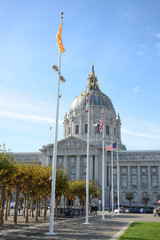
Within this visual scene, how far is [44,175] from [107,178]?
65.9 meters

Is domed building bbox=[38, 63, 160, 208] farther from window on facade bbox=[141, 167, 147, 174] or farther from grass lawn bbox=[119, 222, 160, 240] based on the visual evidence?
grass lawn bbox=[119, 222, 160, 240]

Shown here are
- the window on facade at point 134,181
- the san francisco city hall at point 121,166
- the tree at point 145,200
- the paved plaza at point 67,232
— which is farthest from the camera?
the window on facade at point 134,181

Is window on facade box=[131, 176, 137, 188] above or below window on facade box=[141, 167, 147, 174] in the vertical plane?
below

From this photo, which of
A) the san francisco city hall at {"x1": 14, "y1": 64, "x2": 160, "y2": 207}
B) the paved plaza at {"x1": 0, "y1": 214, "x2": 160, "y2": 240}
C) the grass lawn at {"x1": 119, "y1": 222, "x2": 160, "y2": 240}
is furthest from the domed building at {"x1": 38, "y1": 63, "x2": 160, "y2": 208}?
the grass lawn at {"x1": 119, "y1": 222, "x2": 160, "y2": 240}

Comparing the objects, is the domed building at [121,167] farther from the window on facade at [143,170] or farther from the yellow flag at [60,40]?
the yellow flag at [60,40]

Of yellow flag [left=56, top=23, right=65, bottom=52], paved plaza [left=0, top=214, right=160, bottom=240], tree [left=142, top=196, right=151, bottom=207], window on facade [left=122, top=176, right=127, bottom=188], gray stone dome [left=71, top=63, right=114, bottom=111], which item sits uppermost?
gray stone dome [left=71, top=63, right=114, bottom=111]

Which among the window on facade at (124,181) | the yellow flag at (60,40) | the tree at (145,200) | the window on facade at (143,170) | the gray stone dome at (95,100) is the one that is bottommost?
the tree at (145,200)

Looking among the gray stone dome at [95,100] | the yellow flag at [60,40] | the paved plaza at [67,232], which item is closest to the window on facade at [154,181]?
the gray stone dome at [95,100]

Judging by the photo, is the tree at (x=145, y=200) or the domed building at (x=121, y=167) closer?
the tree at (x=145, y=200)

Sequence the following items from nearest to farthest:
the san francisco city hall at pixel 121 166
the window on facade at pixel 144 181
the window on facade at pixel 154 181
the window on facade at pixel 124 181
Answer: the san francisco city hall at pixel 121 166
the window on facade at pixel 154 181
the window on facade at pixel 144 181
the window on facade at pixel 124 181

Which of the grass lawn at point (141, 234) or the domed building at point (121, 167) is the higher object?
the domed building at point (121, 167)

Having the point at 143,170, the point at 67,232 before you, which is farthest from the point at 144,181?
the point at 67,232

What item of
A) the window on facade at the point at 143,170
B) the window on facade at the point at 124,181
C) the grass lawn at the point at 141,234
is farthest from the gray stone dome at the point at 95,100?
the grass lawn at the point at 141,234

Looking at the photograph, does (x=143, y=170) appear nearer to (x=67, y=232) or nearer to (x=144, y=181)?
(x=144, y=181)
